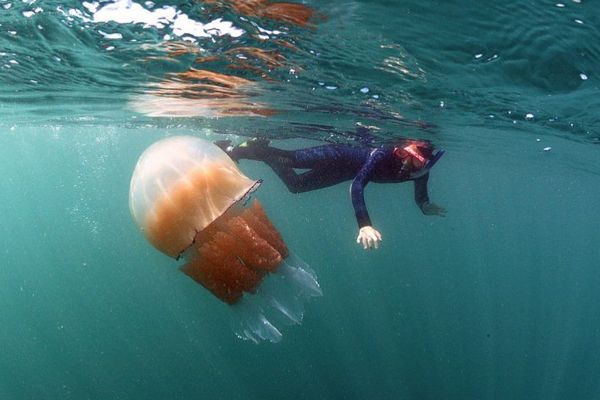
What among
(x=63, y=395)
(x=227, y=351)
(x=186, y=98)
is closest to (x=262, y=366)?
(x=227, y=351)

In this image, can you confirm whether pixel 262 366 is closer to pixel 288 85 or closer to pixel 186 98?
pixel 186 98

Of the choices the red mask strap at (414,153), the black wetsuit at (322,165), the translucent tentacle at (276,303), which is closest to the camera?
the translucent tentacle at (276,303)

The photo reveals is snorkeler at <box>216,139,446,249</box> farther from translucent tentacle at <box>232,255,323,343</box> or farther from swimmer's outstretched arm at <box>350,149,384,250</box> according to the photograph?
translucent tentacle at <box>232,255,323,343</box>

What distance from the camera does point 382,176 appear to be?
939 cm

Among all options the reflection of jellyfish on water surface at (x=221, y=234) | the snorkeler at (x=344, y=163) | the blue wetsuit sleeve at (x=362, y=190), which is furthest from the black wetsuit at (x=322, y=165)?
the reflection of jellyfish on water surface at (x=221, y=234)

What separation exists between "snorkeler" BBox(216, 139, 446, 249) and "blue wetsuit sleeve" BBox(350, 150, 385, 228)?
2 centimetres

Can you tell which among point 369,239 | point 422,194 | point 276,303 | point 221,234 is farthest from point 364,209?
point 422,194

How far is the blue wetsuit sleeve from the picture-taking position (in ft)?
21.5

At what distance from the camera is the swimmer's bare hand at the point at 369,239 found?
580cm

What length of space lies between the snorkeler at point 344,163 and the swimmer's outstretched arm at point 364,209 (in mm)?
20

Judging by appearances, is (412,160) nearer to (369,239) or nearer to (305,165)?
(305,165)

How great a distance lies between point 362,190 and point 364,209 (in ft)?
2.06

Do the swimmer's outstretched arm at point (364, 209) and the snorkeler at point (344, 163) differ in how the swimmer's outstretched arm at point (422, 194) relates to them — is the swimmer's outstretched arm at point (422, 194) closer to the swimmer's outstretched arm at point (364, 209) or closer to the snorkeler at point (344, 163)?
the snorkeler at point (344, 163)

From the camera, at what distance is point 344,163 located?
979 cm
